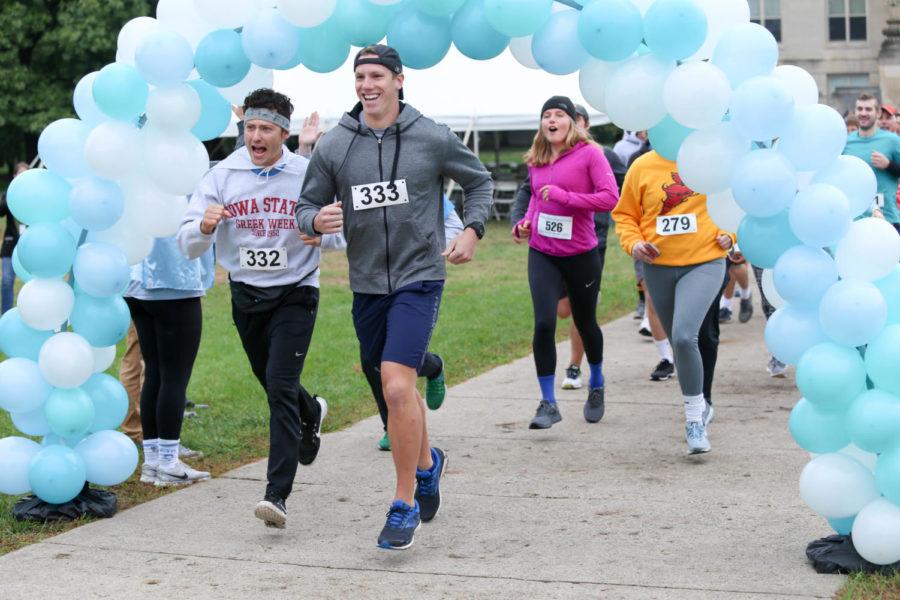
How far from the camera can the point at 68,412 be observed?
6289 mm

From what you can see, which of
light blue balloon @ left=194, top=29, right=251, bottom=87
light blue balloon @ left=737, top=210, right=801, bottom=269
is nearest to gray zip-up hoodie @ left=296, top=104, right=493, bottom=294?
light blue balloon @ left=194, top=29, right=251, bottom=87

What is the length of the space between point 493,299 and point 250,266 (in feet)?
32.8

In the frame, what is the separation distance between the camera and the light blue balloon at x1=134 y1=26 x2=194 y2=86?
6.16 meters

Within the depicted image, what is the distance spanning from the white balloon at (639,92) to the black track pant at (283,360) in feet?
5.86

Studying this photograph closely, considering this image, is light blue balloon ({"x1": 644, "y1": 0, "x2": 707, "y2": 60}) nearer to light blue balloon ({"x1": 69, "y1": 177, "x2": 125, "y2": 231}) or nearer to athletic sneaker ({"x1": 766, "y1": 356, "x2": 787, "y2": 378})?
light blue balloon ({"x1": 69, "y1": 177, "x2": 125, "y2": 231})

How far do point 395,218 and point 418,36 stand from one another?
955 millimetres

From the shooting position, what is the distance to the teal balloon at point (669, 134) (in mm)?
5824

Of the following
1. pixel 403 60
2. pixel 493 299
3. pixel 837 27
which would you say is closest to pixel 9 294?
pixel 493 299

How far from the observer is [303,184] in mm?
6000

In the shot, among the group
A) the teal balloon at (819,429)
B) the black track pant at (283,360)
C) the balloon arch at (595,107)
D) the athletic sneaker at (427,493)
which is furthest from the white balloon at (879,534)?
the black track pant at (283,360)

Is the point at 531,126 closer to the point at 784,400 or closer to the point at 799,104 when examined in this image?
the point at 784,400

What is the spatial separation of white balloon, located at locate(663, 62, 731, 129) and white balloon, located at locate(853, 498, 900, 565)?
174 centimetres

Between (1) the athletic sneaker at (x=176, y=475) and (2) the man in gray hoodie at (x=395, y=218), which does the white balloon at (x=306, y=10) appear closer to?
(2) the man in gray hoodie at (x=395, y=218)

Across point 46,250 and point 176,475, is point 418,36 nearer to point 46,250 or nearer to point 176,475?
point 46,250
